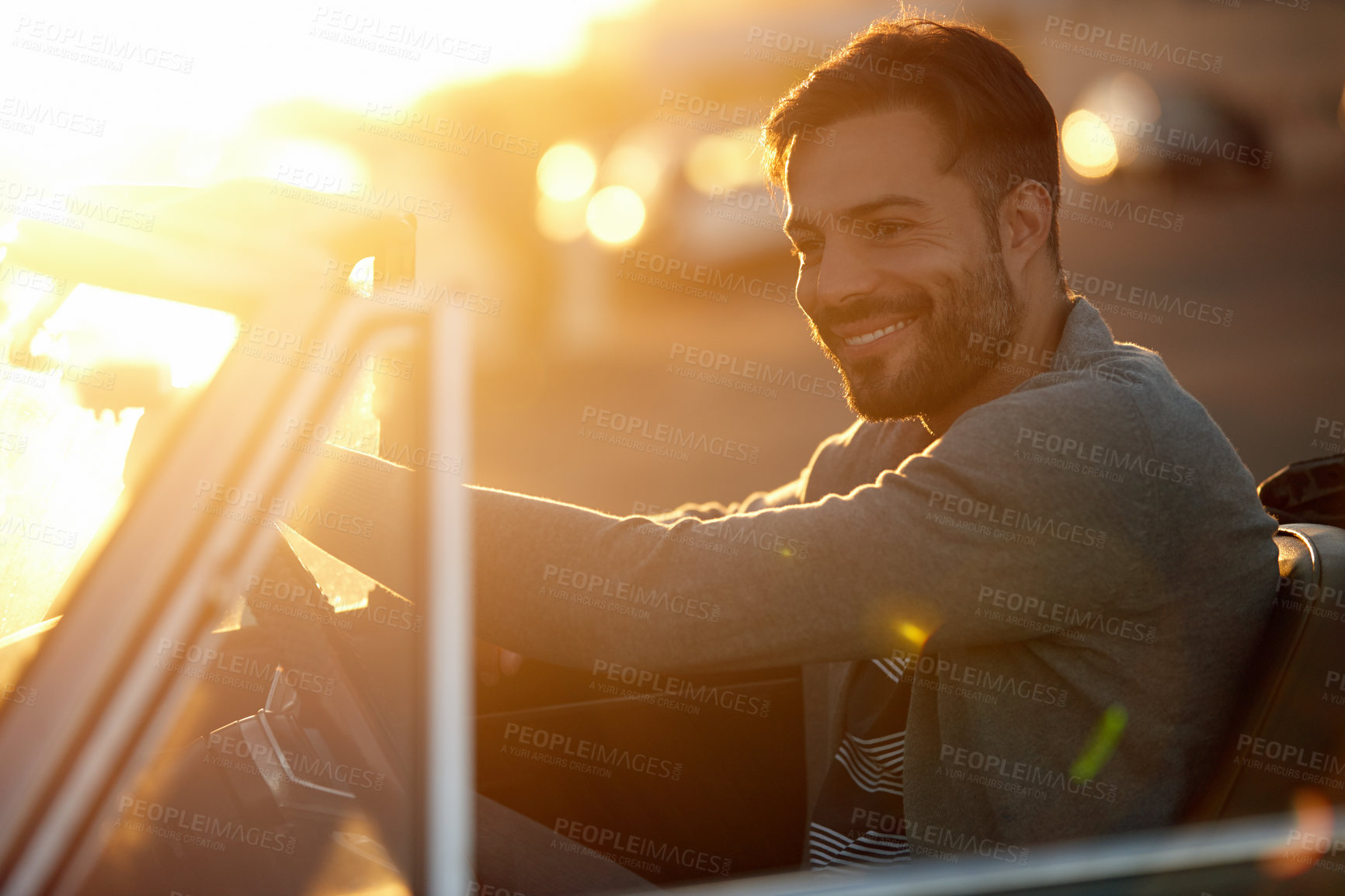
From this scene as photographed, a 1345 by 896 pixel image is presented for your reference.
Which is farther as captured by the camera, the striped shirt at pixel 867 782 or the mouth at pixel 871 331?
the mouth at pixel 871 331

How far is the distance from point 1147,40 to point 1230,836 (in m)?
20.8

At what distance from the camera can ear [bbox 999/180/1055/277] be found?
203cm

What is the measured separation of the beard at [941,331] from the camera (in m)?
1.97

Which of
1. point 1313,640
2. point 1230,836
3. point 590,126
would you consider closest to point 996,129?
point 1313,640

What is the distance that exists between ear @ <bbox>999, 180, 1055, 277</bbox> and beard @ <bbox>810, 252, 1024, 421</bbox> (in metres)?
0.04

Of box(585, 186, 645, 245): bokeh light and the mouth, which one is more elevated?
box(585, 186, 645, 245): bokeh light

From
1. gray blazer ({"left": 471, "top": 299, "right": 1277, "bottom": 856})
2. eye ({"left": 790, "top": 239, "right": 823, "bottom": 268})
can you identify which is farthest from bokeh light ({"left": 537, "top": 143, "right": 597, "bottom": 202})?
gray blazer ({"left": 471, "top": 299, "right": 1277, "bottom": 856})

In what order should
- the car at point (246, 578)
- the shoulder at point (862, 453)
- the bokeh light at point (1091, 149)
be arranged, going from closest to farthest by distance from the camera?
the car at point (246, 578), the shoulder at point (862, 453), the bokeh light at point (1091, 149)

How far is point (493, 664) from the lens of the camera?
6.92ft

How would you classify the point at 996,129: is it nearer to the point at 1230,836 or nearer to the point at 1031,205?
the point at 1031,205

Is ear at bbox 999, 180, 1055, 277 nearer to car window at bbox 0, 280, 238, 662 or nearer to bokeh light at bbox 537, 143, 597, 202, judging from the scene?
car window at bbox 0, 280, 238, 662

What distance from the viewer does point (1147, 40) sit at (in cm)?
1866

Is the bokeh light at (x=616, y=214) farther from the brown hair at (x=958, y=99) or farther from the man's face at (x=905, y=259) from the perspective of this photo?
the man's face at (x=905, y=259)

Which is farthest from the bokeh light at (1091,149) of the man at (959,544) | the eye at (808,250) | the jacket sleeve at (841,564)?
the jacket sleeve at (841,564)
